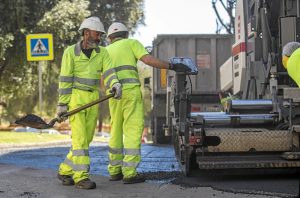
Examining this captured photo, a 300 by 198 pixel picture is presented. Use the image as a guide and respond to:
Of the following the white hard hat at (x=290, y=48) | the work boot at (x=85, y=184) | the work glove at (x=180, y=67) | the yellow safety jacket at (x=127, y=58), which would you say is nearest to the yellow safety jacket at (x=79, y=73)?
the yellow safety jacket at (x=127, y=58)

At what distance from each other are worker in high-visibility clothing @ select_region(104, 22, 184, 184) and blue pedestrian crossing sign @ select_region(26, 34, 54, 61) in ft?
23.4

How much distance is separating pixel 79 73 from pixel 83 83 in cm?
14

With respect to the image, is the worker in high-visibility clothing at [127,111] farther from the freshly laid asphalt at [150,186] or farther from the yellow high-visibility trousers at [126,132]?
the freshly laid asphalt at [150,186]

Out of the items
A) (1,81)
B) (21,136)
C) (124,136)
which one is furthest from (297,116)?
(1,81)

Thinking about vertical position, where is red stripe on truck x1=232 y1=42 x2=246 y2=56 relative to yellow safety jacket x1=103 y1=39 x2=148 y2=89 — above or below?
above

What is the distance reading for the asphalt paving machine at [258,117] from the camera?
21.1ft

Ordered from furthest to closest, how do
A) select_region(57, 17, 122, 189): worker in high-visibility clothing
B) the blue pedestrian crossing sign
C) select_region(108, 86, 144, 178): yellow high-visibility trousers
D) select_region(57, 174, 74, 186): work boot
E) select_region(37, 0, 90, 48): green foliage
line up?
select_region(37, 0, 90, 48): green foliage < the blue pedestrian crossing sign < select_region(108, 86, 144, 178): yellow high-visibility trousers < select_region(57, 174, 74, 186): work boot < select_region(57, 17, 122, 189): worker in high-visibility clothing

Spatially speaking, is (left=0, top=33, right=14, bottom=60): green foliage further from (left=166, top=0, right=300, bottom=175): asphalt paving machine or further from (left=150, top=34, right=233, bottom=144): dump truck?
(left=166, top=0, right=300, bottom=175): asphalt paving machine

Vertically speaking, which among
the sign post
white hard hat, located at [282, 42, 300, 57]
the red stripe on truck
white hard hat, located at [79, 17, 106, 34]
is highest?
the sign post

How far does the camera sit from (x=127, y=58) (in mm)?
6988

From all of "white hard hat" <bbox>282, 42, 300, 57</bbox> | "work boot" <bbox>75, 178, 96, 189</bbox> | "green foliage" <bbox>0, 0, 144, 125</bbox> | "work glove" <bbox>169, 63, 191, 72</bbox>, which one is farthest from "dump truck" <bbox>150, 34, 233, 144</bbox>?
"work boot" <bbox>75, 178, 96, 189</bbox>

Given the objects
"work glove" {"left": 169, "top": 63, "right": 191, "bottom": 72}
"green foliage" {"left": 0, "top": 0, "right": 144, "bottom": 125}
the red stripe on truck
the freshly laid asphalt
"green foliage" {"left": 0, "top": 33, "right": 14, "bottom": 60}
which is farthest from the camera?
"green foliage" {"left": 0, "top": 0, "right": 144, "bottom": 125}

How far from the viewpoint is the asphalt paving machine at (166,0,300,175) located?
6434 millimetres

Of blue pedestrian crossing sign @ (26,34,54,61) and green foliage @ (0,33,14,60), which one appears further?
green foliage @ (0,33,14,60)
